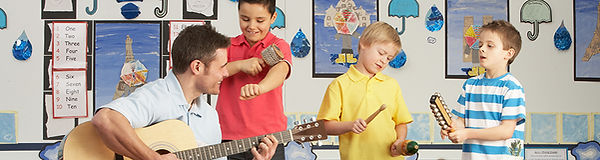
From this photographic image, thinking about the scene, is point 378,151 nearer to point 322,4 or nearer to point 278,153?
point 278,153

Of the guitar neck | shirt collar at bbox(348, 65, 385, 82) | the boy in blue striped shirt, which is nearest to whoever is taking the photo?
the guitar neck

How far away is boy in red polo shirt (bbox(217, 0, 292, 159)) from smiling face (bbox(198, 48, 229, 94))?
25 centimetres

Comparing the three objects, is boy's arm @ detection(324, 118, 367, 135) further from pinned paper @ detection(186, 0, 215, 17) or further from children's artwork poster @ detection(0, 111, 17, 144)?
children's artwork poster @ detection(0, 111, 17, 144)

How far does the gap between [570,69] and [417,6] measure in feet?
3.88

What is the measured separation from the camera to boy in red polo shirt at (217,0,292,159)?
8.50ft

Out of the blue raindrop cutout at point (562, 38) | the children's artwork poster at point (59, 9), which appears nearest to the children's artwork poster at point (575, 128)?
the blue raindrop cutout at point (562, 38)

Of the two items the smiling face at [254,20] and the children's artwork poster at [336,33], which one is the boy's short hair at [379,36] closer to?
the smiling face at [254,20]

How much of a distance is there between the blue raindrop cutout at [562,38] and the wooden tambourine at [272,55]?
2.55m

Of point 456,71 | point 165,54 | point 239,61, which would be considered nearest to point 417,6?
point 456,71

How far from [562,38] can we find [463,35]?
2.32 ft

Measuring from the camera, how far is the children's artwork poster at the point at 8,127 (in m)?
4.06

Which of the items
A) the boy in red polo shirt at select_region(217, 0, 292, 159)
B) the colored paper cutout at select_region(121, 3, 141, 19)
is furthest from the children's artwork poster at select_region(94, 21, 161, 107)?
the boy in red polo shirt at select_region(217, 0, 292, 159)

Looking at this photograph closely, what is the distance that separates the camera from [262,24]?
8.72ft

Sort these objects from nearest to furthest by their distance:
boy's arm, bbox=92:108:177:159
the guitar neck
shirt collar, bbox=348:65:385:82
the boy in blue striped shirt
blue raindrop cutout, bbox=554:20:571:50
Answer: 1. boy's arm, bbox=92:108:177:159
2. the guitar neck
3. the boy in blue striped shirt
4. shirt collar, bbox=348:65:385:82
5. blue raindrop cutout, bbox=554:20:571:50
